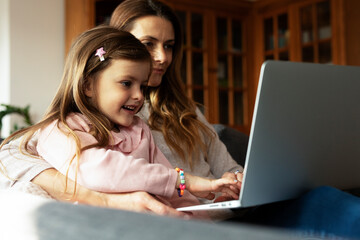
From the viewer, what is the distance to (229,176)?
0.99m

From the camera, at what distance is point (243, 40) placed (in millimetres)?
5055

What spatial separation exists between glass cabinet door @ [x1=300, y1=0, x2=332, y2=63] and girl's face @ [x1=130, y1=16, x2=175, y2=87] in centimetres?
311

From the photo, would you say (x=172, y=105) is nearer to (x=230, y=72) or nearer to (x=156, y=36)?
(x=156, y=36)

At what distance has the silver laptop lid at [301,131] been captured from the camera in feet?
2.35

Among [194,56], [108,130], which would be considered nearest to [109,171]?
[108,130]

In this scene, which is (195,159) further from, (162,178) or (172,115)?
(162,178)

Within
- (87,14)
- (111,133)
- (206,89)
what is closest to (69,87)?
(111,133)

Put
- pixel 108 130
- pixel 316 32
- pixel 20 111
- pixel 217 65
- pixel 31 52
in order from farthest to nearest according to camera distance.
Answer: pixel 217 65 < pixel 316 32 < pixel 31 52 < pixel 20 111 < pixel 108 130

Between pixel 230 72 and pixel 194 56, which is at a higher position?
pixel 194 56

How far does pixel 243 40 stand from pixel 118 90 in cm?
417

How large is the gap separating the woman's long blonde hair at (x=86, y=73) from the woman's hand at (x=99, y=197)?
0.47 ft

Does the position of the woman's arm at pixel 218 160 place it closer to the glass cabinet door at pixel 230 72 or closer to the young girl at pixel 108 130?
the young girl at pixel 108 130

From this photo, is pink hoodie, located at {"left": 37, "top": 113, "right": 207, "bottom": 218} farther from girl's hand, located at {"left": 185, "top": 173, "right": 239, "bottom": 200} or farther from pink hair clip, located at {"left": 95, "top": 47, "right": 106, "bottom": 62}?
pink hair clip, located at {"left": 95, "top": 47, "right": 106, "bottom": 62}

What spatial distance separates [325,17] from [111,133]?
375 cm
